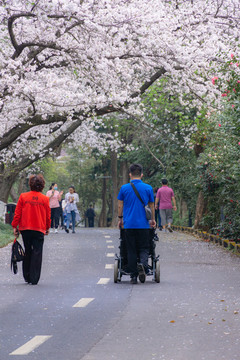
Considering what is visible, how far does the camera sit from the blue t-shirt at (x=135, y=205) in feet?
36.9

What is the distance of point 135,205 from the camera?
11.3 m

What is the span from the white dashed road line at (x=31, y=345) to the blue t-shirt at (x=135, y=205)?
454cm

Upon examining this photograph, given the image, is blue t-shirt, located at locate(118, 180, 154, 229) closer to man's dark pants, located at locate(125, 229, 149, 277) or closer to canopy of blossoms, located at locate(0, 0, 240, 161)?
man's dark pants, located at locate(125, 229, 149, 277)

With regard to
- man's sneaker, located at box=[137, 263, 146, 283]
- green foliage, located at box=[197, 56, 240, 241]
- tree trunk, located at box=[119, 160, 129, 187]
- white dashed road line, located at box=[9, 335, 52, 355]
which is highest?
tree trunk, located at box=[119, 160, 129, 187]

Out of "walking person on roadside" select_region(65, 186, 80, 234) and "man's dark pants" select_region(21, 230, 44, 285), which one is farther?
"walking person on roadside" select_region(65, 186, 80, 234)

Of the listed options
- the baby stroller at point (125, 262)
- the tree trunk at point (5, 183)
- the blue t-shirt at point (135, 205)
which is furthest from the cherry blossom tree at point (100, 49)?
the tree trunk at point (5, 183)

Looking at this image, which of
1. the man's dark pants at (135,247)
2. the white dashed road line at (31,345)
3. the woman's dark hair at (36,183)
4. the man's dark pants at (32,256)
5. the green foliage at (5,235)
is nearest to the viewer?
the white dashed road line at (31,345)

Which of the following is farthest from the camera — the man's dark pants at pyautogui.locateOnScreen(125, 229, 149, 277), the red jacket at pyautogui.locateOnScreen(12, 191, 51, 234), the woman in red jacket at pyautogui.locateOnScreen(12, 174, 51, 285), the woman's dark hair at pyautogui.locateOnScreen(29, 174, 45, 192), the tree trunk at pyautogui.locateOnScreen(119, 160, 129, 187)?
the tree trunk at pyautogui.locateOnScreen(119, 160, 129, 187)

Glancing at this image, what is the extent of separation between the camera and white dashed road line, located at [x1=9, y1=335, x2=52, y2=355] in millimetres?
6145

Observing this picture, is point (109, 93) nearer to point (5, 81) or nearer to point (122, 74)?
point (122, 74)

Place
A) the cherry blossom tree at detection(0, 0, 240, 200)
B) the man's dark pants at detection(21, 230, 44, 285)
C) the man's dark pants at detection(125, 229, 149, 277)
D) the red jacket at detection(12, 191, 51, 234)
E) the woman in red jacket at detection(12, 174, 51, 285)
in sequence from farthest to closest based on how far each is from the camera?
the cherry blossom tree at detection(0, 0, 240, 200) < the red jacket at detection(12, 191, 51, 234) < the woman in red jacket at detection(12, 174, 51, 285) < the man's dark pants at detection(21, 230, 44, 285) < the man's dark pants at detection(125, 229, 149, 277)

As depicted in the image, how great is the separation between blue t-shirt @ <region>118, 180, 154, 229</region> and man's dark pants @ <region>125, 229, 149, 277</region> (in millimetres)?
94

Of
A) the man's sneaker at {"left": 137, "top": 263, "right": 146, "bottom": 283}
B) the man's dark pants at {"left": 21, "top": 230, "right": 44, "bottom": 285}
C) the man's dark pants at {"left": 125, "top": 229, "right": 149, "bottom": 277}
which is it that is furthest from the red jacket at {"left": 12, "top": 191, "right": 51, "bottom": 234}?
the man's sneaker at {"left": 137, "top": 263, "right": 146, "bottom": 283}

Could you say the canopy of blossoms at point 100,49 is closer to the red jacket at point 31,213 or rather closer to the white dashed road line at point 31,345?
the red jacket at point 31,213
